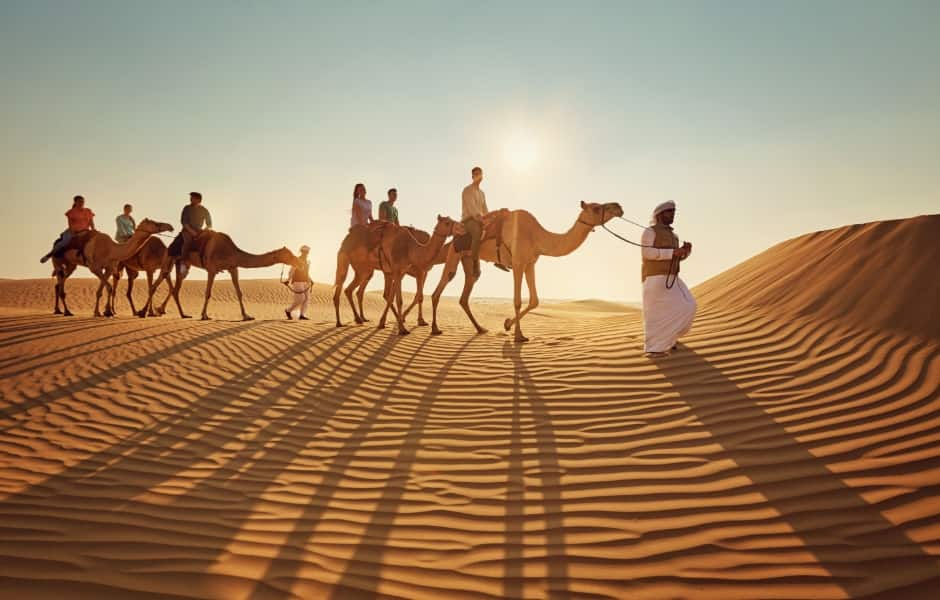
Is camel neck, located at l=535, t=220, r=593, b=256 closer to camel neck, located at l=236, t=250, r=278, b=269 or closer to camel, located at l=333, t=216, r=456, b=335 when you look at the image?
camel, located at l=333, t=216, r=456, b=335

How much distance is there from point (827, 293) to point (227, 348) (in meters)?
9.05

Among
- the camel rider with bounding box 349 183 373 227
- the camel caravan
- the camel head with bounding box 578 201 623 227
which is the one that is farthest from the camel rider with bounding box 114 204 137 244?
the camel head with bounding box 578 201 623 227

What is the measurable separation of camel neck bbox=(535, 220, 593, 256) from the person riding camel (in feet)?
27.1

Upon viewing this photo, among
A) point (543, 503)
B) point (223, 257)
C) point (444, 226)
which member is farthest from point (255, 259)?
point (543, 503)

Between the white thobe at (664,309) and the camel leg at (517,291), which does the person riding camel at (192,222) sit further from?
the white thobe at (664,309)

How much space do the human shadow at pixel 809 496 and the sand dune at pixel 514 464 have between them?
0.05 feet

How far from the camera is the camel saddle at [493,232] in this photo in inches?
363

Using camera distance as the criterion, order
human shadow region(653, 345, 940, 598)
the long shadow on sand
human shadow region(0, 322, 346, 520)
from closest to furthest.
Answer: human shadow region(653, 345, 940, 598) < human shadow region(0, 322, 346, 520) < the long shadow on sand

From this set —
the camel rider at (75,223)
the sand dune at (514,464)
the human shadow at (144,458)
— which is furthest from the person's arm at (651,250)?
the camel rider at (75,223)

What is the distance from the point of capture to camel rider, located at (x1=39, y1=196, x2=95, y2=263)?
12.2 metres

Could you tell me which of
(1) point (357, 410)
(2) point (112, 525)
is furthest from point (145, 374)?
(2) point (112, 525)

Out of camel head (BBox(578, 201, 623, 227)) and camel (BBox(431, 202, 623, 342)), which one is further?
camel (BBox(431, 202, 623, 342))

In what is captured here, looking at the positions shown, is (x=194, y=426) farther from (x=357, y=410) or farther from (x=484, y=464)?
(x=484, y=464)

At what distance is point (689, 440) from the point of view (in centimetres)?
411
